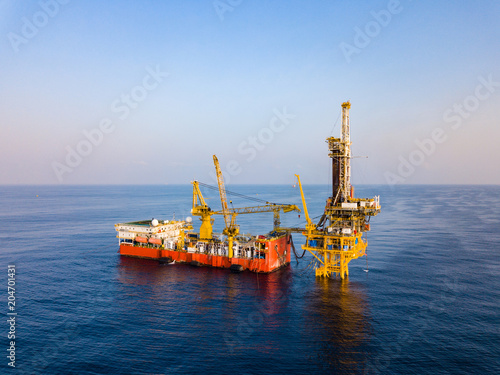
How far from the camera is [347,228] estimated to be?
6475 cm

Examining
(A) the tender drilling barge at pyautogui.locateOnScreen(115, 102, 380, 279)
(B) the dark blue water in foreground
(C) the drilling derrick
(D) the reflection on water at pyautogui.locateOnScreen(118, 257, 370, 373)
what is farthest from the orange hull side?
(C) the drilling derrick

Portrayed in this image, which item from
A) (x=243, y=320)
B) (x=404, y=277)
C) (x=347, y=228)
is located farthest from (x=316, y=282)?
(x=243, y=320)

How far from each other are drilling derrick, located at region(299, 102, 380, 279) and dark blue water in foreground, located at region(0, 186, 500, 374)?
4992 mm

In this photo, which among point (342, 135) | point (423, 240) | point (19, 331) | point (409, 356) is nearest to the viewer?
point (409, 356)

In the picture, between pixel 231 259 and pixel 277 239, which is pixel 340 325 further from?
pixel 231 259

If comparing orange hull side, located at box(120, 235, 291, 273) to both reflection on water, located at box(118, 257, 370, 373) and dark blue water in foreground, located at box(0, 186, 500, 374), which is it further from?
dark blue water in foreground, located at box(0, 186, 500, 374)

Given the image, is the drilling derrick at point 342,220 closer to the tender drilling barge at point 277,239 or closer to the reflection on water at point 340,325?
the tender drilling barge at point 277,239

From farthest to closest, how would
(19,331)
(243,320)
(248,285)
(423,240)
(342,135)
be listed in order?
(423,240)
(342,135)
(248,285)
(243,320)
(19,331)

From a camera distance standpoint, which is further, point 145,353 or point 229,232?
point 229,232

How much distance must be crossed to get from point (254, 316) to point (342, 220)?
93.8 feet

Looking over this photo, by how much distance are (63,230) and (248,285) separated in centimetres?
9088

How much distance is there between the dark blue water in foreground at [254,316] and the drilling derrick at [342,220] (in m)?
4.99

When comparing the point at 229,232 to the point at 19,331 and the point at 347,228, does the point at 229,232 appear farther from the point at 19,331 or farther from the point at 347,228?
the point at 19,331

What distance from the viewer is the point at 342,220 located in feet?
219
